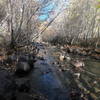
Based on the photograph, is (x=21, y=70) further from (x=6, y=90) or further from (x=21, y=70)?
(x=6, y=90)

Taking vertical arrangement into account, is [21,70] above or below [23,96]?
above

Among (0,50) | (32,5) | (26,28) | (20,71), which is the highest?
(32,5)

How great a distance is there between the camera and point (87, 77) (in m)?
9.34

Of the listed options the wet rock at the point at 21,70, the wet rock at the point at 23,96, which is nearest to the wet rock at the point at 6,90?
the wet rock at the point at 23,96

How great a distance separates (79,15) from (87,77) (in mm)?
16113

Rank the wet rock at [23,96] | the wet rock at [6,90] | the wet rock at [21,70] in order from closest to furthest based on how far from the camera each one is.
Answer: the wet rock at [6,90], the wet rock at [23,96], the wet rock at [21,70]

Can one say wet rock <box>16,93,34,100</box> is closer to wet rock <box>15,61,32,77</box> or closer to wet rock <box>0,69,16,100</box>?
wet rock <box>0,69,16,100</box>

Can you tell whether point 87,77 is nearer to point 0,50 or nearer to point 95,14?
point 0,50

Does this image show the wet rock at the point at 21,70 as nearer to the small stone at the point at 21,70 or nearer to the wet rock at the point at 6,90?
the small stone at the point at 21,70

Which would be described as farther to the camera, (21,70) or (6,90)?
(21,70)

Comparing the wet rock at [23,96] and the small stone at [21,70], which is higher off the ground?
the small stone at [21,70]

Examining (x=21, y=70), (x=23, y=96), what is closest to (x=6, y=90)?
(x=23, y=96)

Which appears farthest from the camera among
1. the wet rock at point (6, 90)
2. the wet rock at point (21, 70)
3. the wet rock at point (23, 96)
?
the wet rock at point (21, 70)

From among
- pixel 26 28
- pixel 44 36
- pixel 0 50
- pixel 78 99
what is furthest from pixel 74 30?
pixel 44 36
